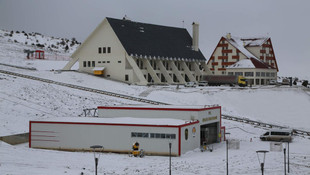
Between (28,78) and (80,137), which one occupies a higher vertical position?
(28,78)

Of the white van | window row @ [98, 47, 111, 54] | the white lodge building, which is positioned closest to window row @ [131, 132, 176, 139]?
the white van

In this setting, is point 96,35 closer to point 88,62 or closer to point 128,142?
point 88,62

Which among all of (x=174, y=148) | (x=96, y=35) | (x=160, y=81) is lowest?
(x=174, y=148)

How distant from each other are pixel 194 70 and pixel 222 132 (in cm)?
4898

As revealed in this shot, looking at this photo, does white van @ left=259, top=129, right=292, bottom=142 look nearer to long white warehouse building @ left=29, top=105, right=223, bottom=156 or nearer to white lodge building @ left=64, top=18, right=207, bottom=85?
long white warehouse building @ left=29, top=105, right=223, bottom=156

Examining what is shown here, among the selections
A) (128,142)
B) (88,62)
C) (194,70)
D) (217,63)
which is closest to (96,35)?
(88,62)

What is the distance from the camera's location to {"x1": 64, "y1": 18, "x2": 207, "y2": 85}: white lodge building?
7906 centimetres

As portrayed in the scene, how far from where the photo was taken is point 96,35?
271 ft

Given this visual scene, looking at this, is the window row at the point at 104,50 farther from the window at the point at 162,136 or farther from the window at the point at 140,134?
the window at the point at 162,136

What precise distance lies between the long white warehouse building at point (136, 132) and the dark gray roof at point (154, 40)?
123 ft

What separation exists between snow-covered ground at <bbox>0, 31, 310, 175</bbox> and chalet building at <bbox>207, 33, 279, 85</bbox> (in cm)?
2183

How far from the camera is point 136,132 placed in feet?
124

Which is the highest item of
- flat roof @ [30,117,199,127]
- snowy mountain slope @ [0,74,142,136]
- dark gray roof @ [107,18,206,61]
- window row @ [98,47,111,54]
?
dark gray roof @ [107,18,206,61]

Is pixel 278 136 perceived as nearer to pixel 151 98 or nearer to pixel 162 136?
pixel 162 136
